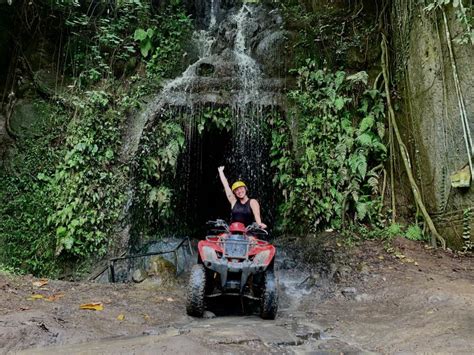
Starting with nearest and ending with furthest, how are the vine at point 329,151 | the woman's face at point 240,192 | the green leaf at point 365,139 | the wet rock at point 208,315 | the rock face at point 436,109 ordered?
the wet rock at point 208,315, the woman's face at point 240,192, the rock face at point 436,109, the vine at point 329,151, the green leaf at point 365,139

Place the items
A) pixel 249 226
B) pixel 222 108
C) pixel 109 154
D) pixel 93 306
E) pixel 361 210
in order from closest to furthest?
pixel 93 306 → pixel 249 226 → pixel 361 210 → pixel 109 154 → pixel 222 108

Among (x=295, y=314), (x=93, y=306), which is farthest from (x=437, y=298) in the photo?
(x=93, y=306)

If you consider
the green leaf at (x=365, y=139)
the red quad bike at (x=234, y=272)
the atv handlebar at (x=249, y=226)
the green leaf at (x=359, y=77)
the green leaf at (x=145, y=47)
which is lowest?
the red quad bike at (x=234, y=272)

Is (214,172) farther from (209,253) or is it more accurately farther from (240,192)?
(209,253)

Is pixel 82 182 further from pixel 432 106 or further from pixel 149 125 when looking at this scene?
pixel 432 106

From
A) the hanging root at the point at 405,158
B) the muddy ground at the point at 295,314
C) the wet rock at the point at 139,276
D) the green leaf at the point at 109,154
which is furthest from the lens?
the green leaf at the point at 109,154

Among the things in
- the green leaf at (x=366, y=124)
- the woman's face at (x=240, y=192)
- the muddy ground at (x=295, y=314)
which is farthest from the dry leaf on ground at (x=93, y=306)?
the green leaf at (x=366, y=124)

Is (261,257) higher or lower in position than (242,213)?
lower

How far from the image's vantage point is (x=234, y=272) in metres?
5.21

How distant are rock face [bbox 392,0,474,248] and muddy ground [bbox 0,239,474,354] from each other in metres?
0.84

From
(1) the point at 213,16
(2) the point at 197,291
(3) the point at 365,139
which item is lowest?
(2) the point at 197,291

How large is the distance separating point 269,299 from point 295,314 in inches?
26.9

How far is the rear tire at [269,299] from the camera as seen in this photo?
534 centimetres

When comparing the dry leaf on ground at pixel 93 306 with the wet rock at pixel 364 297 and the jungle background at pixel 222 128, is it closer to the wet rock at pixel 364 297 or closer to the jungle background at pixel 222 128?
the jungle background at pixel 222 128
